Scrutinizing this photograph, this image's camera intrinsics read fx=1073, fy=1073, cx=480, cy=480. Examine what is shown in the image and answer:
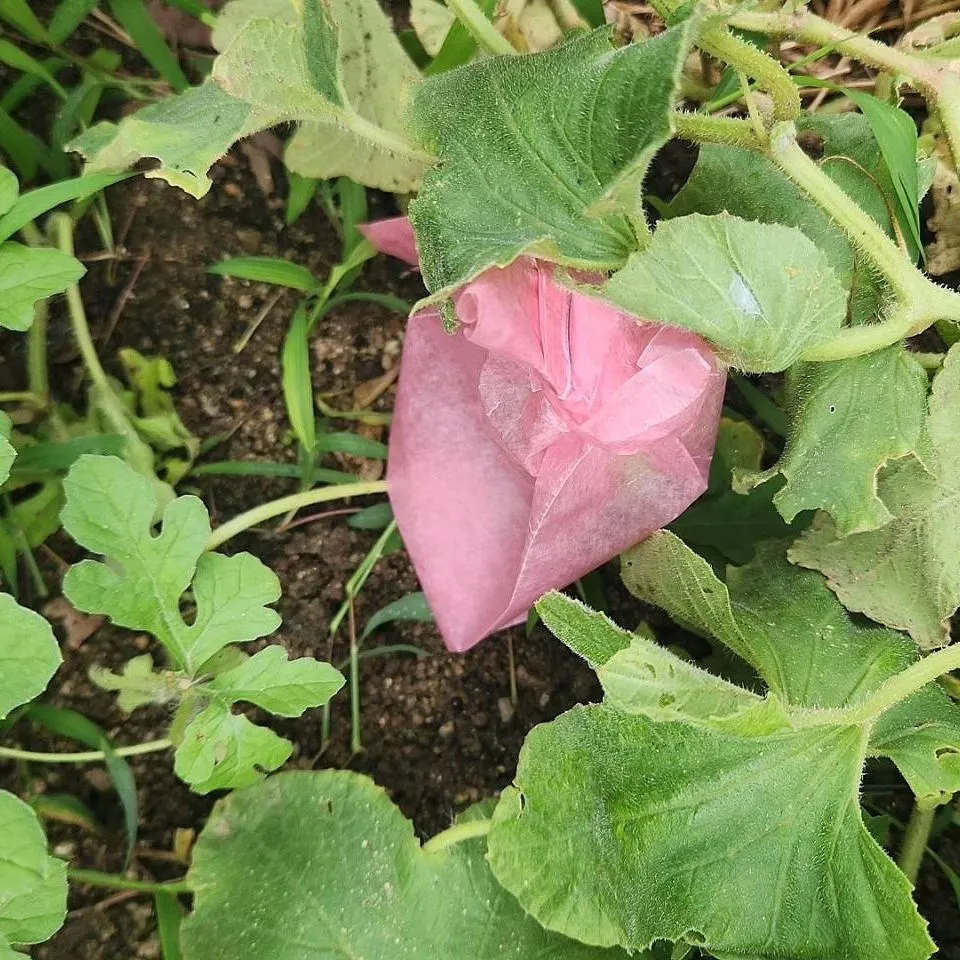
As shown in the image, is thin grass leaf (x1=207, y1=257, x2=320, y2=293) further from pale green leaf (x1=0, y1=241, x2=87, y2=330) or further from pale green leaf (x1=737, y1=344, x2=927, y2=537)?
pale green leaf (x1=737, y1=344, x2=927, y2=537)

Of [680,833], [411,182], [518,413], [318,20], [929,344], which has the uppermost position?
[318,20]

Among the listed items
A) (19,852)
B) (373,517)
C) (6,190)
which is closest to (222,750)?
(19,852)

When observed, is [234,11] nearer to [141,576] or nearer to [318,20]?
[318,20]

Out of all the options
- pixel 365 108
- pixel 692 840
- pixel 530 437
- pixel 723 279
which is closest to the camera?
pixel 723 279

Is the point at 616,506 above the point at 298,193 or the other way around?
the other way around

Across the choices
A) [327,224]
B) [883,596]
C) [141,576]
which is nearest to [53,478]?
[141,576]

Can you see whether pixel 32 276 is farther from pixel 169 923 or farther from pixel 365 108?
pixel 169 923
